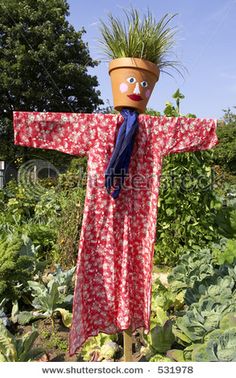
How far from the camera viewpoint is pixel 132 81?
2.23 metres

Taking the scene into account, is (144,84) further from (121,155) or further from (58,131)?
(58,131)

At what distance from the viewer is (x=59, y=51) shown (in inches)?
667

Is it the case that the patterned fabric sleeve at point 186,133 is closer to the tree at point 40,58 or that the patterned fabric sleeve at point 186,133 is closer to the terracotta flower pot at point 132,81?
the terracotta flower pot at point 132,81

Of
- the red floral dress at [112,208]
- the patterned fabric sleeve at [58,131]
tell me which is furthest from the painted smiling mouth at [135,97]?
the patterned fabric sleeve at [58,131]

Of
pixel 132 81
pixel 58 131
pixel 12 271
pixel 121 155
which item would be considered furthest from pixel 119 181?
pixel 12 271

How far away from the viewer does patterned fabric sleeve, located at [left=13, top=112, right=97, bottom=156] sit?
2.21 m

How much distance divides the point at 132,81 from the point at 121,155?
437 millimetres

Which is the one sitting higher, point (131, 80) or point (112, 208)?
point (131, 80)

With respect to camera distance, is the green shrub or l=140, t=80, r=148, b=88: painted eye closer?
l=140, t=80, r=148, b=88: painted eye

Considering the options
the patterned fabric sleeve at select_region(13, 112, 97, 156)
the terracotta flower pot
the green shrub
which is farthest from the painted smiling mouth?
the green shrub

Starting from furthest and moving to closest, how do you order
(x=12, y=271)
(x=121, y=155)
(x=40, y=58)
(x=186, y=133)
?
(x=40, y=58)
(x=12, y=271)
(x=186, y=133)
(x=121, y=155)

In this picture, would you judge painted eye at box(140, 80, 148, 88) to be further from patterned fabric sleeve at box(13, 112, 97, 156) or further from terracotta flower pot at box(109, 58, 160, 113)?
patterned fabric sleeve at box(13, 112, 97, 156)

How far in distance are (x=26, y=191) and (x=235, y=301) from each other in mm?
5173
